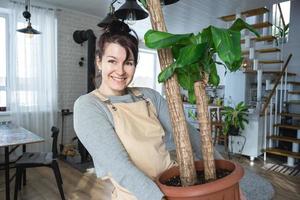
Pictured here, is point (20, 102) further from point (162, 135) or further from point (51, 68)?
point (162, 135)

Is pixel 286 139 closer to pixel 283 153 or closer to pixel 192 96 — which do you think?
pixel 283 153

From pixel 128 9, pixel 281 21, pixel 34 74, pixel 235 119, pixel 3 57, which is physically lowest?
pixel 235 119

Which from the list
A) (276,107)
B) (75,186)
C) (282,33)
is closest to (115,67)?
(75,186)

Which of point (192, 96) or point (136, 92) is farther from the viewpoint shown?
point (136, 92)

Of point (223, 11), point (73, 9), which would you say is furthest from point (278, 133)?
point (73, 9)

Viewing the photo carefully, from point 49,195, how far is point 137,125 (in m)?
2.49

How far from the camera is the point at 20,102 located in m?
4.01

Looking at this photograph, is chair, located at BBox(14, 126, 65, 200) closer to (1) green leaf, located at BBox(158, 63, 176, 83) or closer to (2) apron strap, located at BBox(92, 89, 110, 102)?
(2) apron strap, located at BBox(92, 89, 110, 102)

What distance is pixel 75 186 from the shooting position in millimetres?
3111

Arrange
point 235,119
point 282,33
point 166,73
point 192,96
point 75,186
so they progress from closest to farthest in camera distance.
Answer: point 166,73 < point 192,96 < point 75,186 < point 235,119 < point 282,33

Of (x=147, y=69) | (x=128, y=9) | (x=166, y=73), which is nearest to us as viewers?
(x=166, y=73)

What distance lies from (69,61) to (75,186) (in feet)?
8.11

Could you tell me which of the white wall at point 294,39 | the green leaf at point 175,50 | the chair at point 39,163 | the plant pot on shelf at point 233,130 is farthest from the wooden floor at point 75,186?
the white wall at point 294,39

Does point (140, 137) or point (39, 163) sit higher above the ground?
point (140, 137)
